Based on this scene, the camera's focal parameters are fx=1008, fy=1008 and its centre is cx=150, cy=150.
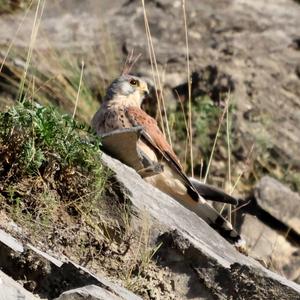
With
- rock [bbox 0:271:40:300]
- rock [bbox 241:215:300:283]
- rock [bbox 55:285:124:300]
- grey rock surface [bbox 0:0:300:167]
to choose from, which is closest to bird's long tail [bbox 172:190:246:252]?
rock [bbox 241:215:300:283]

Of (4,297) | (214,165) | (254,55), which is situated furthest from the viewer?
(254,55)

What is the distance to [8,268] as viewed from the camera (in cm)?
364

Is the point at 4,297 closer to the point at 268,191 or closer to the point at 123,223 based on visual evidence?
the point at 123,223

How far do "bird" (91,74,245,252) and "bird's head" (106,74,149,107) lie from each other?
0.02 m

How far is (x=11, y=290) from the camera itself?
3383mm

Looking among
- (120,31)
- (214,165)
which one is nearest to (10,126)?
(214,165)

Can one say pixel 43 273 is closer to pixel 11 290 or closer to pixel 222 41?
pixel 11 290

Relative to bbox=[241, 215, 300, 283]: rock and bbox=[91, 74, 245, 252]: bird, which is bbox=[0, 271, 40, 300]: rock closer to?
bbox=[91, 74, 245, 252]: bird

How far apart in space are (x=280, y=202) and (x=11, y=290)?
4307 millimetres

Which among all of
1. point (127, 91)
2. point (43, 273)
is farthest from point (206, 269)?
point (127, 91)

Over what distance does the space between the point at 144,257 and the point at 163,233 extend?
24 centimetres

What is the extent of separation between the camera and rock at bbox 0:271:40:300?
332cm

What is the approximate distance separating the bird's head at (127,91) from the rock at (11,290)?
350 centimetres

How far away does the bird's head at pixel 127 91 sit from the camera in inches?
277
